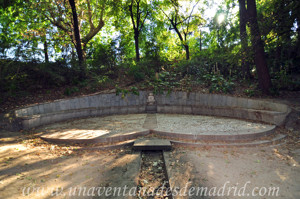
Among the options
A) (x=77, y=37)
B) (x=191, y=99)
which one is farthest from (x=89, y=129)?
(x=77, y=37)

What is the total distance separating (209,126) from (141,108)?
361 cm

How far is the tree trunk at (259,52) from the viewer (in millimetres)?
7304

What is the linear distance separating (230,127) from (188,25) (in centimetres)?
1247

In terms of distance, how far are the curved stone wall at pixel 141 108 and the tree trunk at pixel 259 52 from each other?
1.16 metres

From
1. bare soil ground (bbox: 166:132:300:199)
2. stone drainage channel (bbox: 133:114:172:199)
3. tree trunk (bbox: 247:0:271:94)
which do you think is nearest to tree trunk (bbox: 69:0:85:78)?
stone drainage channel (bbox: 133:114:172:199)

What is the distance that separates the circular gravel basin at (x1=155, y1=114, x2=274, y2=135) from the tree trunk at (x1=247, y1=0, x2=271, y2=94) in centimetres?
257

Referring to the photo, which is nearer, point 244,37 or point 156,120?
point 156,120

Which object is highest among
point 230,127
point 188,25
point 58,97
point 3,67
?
point 188,25

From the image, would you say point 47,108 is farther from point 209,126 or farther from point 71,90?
point 209,126

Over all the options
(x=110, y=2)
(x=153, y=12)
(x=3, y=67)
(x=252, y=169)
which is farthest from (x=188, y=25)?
(x=252, y=169)

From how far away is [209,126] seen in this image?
19.8 feet

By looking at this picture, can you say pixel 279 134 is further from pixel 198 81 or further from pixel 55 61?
pixel 55 61

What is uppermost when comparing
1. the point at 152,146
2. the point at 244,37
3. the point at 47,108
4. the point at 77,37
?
the point at 77,37

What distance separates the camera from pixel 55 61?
992 centimetres
